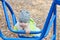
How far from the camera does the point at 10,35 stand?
3559mm

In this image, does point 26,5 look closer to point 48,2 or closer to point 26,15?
point 48,2

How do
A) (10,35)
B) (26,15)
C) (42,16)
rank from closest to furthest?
(26,15)
(10,35)
(42,16)

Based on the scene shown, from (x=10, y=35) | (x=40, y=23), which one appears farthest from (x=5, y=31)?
(x=40, y=23)

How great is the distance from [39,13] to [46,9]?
22cm

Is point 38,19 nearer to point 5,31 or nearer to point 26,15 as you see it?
point 5,31

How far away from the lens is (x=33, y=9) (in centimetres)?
442

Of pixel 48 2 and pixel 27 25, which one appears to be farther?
pixel 48 2

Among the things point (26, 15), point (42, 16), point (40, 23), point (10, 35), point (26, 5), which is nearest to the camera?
point (26, 15)

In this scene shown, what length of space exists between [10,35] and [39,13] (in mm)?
908

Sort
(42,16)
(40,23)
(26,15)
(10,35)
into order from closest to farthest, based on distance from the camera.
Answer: (26,15), (10,35), (40,23), (42,16)

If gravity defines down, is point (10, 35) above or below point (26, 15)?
below

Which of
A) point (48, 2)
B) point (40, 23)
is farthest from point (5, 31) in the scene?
point (48, 2)

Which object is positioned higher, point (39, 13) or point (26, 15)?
point (26, 15)

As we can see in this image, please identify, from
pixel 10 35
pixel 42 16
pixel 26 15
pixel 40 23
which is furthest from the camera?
pixel 42 16
